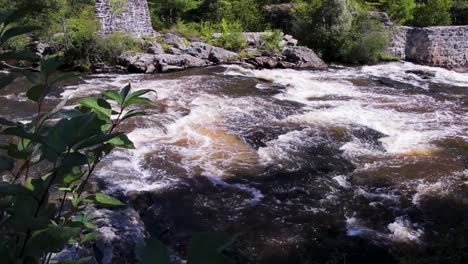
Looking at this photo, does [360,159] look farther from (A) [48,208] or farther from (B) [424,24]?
(B) [424,24]

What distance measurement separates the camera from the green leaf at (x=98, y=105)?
1213mm

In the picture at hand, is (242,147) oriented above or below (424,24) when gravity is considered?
below

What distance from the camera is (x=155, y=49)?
16953 millimetres

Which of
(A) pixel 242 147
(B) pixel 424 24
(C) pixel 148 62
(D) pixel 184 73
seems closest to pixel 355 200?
(A) pixel 242 147

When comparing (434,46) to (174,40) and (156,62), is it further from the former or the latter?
(156,62)

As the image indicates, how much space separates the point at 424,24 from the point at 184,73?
45.1 feet

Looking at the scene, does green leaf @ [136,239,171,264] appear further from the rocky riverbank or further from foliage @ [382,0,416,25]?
foliage @ [382,0,416,25]

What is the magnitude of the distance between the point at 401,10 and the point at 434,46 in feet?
11.4

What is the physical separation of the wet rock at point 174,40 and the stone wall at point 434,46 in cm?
958

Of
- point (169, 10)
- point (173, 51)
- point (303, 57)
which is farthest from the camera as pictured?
point (169, 10)

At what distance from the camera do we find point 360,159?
25.1 ft

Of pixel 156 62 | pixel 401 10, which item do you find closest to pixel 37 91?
pixel 156 62

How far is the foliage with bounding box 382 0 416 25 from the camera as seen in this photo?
2183 centimetres

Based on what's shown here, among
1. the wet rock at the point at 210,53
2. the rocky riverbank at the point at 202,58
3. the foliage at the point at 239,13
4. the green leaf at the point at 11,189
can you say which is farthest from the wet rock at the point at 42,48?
the green leaf at the point at 11,189
